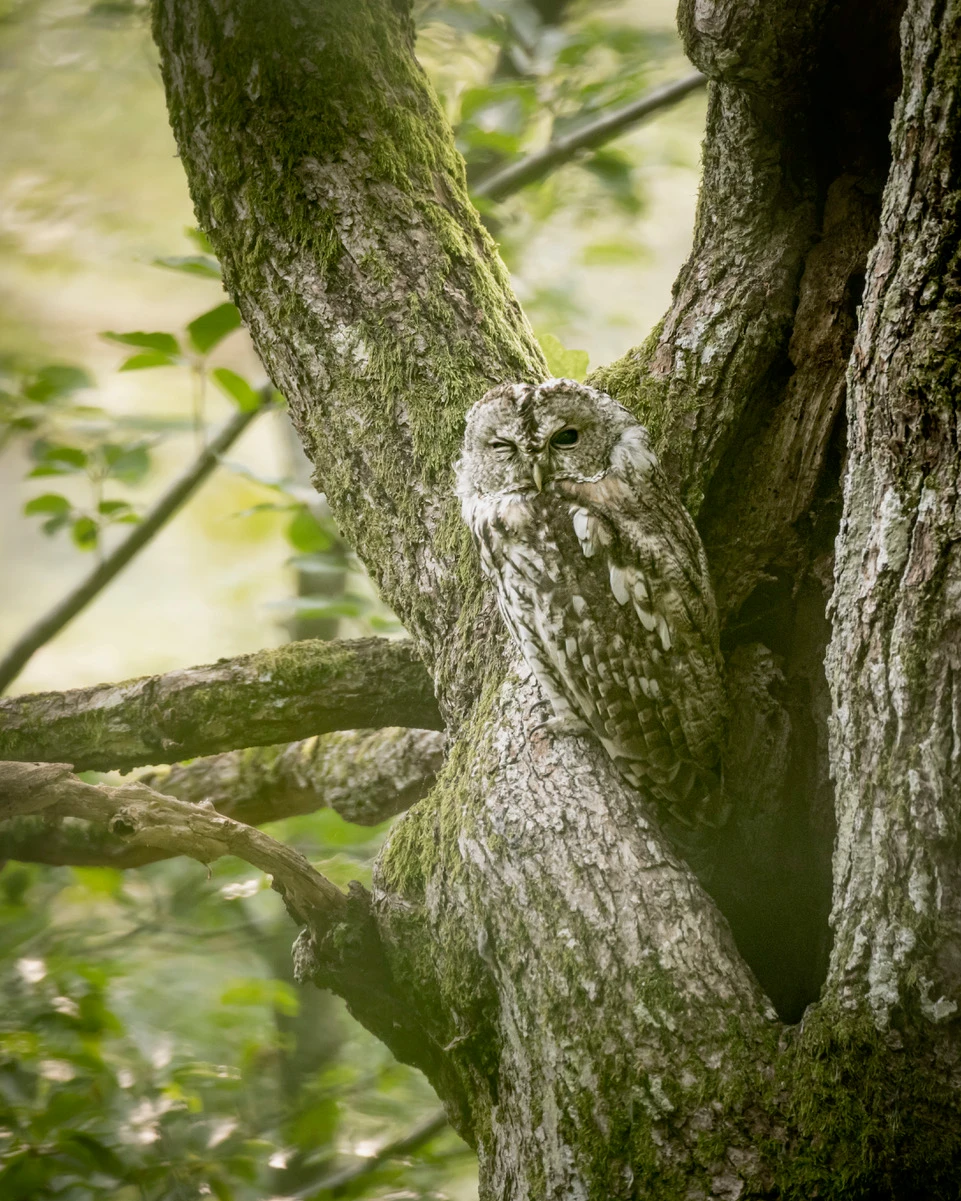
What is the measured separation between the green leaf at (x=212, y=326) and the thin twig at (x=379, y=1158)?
2.09 meters

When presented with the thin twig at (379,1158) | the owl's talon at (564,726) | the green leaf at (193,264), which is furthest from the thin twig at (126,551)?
the thin twig at (379,1158)

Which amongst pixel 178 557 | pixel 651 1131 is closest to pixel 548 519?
pixel 651 1131

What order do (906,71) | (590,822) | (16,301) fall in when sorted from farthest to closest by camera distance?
(16,301)
(590,822)
(906,71)

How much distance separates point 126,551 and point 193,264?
101 centimetres

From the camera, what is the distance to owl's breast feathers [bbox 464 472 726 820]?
65.1 inches

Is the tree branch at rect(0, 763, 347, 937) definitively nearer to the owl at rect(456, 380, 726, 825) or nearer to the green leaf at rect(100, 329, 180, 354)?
the owl at rect(456, 380, 726, 825)

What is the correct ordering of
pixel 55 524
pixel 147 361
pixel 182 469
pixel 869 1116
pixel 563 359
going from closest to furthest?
pixel 869 1116, pixel 563 359, pixel 147 361, pixel 55 524, pixel 182 469

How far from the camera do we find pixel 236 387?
256cm

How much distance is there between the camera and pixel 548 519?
5.86 ft

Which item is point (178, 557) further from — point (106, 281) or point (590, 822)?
point (590, 822)

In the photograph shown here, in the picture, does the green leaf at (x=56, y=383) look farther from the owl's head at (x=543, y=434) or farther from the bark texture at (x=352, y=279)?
the owl's head at (x=543, y=434)

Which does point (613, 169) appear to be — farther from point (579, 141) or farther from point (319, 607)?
point (319, 607)

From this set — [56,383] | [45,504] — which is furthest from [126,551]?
[56,383]

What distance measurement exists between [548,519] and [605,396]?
0.28 meters
